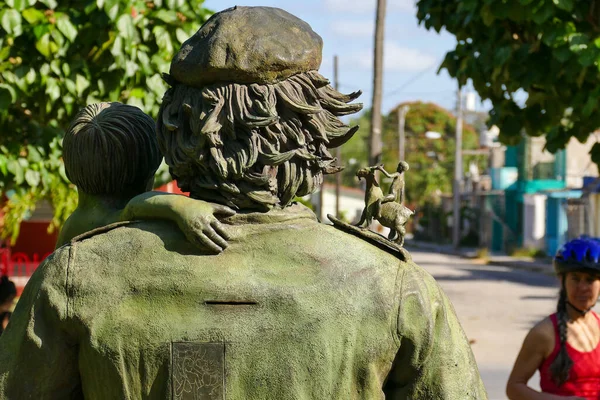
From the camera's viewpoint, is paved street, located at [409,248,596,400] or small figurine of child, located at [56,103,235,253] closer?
small figurine of child, located at [56,103,235,253]

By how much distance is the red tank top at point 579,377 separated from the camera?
16.1 feet

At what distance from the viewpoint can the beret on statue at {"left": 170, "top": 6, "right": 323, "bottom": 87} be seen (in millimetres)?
Answer: 2068

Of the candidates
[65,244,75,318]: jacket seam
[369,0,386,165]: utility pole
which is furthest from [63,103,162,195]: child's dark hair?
[369,0,386,165]: utility pole

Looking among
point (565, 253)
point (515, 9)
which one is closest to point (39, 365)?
point (565, 253)

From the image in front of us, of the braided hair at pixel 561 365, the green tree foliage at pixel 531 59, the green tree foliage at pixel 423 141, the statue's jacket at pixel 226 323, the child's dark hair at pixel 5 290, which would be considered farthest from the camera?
the green tree foliage at pixel 423 141

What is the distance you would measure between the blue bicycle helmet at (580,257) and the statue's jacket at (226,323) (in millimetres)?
3330

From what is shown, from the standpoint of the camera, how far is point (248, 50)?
2066mm

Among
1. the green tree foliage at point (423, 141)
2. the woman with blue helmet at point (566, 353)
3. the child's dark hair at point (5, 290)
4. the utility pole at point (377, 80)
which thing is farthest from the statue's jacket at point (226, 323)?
the green tree foliage at point (423, 141)

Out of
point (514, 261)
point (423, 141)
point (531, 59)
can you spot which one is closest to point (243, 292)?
point (531, 59)

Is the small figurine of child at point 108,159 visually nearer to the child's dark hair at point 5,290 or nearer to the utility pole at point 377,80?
the child's dark hair at point 5,290

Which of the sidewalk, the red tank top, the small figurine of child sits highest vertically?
the small figurine of child

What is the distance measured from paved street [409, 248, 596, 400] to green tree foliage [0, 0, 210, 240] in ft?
16.2

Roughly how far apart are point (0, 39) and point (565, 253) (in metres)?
3.89

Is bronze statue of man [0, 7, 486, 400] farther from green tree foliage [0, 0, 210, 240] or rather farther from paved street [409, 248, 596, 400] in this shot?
paved street [409, 248, 596, 400]
